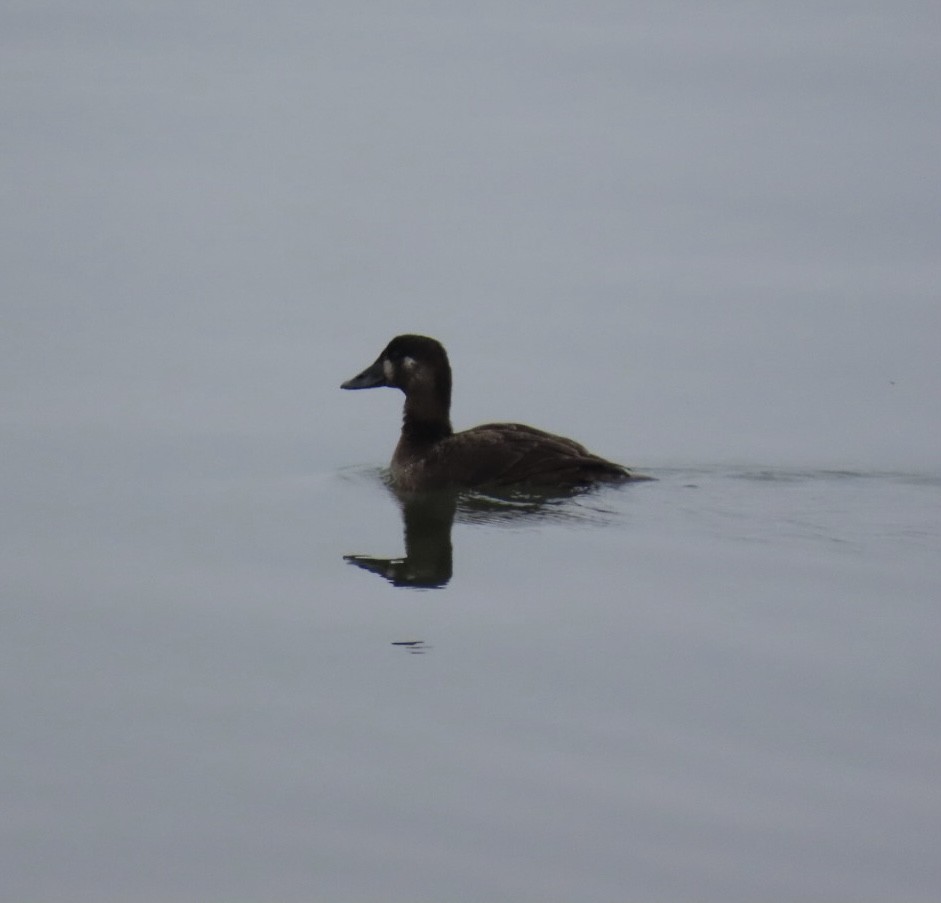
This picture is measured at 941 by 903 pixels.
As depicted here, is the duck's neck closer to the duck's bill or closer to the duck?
the duck

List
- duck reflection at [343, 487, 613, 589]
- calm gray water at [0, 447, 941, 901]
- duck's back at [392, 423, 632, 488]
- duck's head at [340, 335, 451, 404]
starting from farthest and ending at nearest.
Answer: duck's head at [340, 335, 451, 404]
duck's back at [392, 423, 632, 488]
duck reflection at [343, 487, 613, 589]
calm gray water at [0, 447, 941, 901]

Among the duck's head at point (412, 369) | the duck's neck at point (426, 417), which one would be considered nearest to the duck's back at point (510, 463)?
the duck's neck at point (426, 417)

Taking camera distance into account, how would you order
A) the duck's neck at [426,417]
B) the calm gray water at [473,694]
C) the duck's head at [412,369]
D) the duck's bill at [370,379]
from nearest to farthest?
the calm gray water at [473,694] → the duck's neck at [426,417] → the duck's head at [412,369] → the duck's bill at [370,379]

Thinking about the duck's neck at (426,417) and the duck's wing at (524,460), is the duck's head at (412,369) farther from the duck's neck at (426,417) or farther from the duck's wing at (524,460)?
the duck's wing at (524,460)

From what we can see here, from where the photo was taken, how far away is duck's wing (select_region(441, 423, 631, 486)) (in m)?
11.3

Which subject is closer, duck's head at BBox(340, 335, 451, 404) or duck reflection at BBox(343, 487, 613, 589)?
duck reflection at BBox(343, 487, 613, 589)

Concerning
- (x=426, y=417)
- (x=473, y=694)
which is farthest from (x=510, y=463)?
(x=473, y=694)

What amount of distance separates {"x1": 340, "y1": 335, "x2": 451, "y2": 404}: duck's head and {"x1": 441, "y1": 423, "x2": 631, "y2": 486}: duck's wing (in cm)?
66

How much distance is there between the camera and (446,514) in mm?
11109

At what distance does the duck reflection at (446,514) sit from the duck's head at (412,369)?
32.3 inches

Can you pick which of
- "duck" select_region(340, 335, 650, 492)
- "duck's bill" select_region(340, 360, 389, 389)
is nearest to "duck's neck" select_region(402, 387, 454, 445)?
"duck" select_region(340, 335, 650, 492)

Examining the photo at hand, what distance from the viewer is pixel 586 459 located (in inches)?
445

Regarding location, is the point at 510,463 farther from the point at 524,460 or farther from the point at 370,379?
the point at 370,379

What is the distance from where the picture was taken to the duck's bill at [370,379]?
12.4 meters
